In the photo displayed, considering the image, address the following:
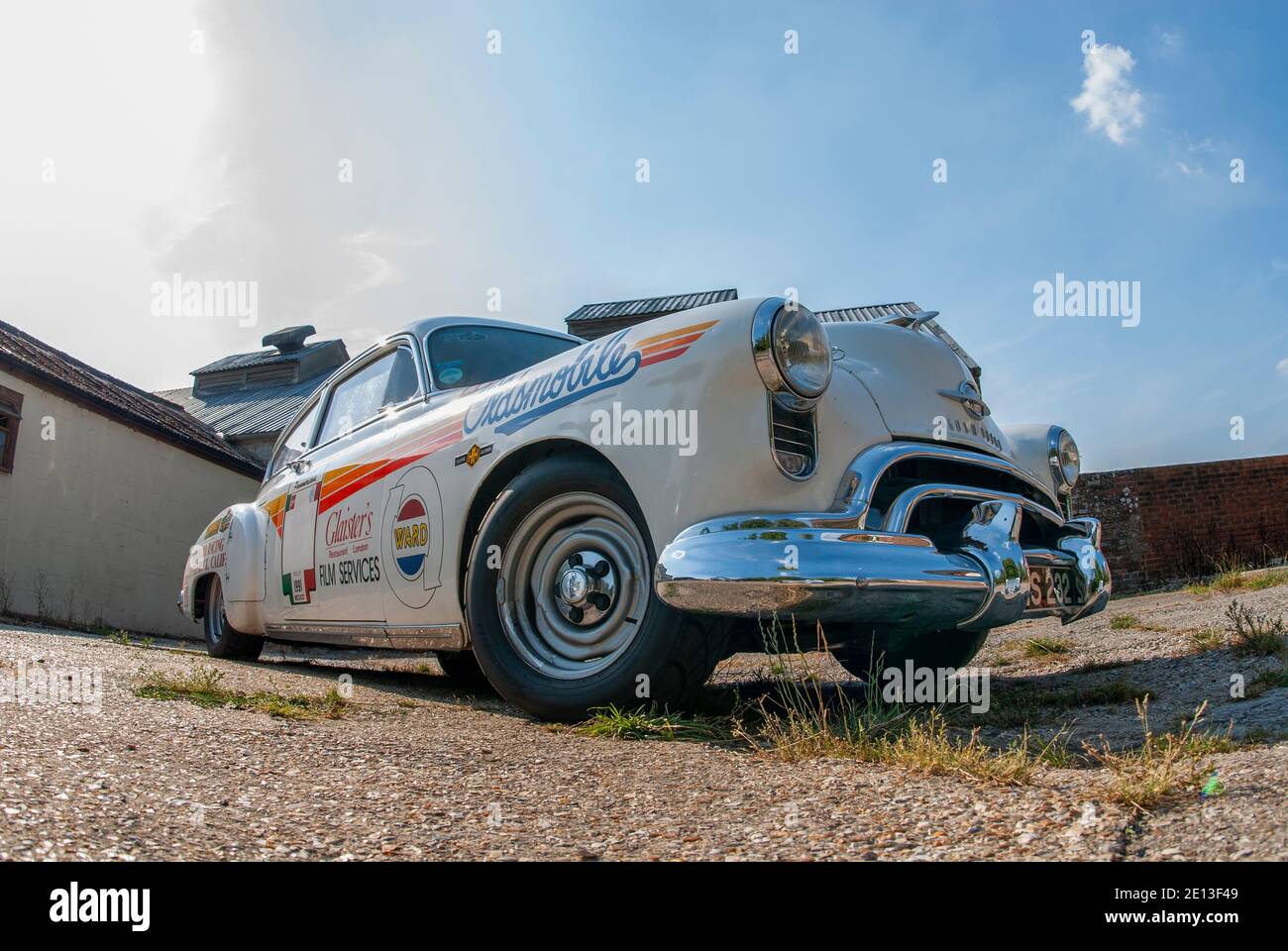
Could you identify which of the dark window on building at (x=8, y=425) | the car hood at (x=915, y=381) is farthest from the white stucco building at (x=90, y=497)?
the car hood at (x=915, y=381)

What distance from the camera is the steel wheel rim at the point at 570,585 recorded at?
2846 mm

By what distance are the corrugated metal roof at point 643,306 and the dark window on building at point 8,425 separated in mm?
13761

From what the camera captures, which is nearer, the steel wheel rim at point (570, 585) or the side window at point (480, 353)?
the steel wheel rim at point (570, 585)

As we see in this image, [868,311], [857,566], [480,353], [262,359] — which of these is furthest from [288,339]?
[857,566]

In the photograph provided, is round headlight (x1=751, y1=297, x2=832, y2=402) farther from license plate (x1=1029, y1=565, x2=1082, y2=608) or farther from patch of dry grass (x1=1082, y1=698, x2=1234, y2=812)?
patch of dry grass (x1=1082, y1=698, x2=1234, y2=812)

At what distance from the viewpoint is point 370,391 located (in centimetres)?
462

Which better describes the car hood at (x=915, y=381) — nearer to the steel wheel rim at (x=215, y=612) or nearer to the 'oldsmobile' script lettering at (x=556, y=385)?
the 'oldsmobile' script lettering at (x=556, y=385)

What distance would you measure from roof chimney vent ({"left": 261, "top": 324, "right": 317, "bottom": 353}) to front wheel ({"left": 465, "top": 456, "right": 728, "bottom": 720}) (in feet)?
85.6

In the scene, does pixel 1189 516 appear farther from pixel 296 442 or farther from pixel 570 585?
pixel 570 585

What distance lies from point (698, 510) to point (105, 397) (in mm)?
13909

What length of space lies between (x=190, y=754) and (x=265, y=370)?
26674 mm
